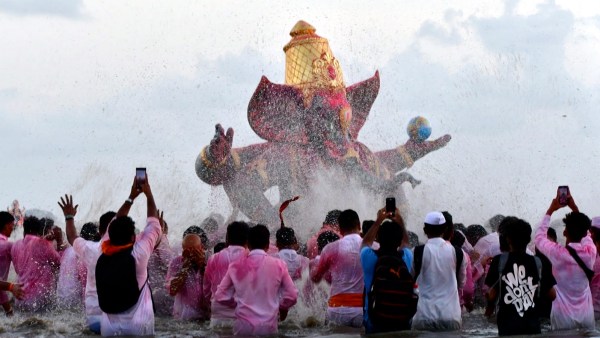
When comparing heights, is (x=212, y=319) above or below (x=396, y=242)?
below

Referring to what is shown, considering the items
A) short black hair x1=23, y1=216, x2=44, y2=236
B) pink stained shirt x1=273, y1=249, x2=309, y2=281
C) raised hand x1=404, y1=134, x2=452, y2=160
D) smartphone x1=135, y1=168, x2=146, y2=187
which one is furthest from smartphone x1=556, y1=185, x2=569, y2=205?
raised hand x1=404, y1=134, x2=452, y2=160

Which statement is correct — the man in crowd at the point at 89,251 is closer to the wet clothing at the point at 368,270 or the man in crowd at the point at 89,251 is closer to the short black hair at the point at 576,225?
the wet clothing at the point at 368,270

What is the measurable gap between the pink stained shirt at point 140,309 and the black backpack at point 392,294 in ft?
6.23

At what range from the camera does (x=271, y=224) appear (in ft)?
66.0

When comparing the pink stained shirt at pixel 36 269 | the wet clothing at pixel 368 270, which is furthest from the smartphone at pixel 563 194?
the pink stained shirt at pixel 36 269

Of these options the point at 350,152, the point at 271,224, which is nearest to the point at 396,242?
the point at 271,224

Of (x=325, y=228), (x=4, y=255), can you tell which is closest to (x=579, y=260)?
(x=325, y=228)

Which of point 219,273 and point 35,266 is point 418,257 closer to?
point 219,273

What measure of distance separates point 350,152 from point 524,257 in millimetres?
13815

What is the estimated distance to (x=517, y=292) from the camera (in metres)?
7.82

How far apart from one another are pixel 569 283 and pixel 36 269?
6.28 meters

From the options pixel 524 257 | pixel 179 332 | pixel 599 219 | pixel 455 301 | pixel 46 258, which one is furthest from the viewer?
pixel 46 258

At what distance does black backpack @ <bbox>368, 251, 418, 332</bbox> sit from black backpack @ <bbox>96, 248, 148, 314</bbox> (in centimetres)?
201

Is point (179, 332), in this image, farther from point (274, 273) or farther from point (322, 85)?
point (322, 85)
